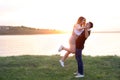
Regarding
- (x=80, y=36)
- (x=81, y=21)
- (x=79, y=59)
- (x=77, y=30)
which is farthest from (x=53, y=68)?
(x=81, y=21)

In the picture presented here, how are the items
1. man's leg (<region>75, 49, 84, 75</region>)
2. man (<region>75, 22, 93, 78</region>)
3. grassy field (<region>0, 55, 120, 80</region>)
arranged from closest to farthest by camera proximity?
man (<region>75, 22, 93, 78</region>), man's leg (<region>75, 49, 84, 75</region>), grassy field (<region>0, 55, 120, 80</region>)

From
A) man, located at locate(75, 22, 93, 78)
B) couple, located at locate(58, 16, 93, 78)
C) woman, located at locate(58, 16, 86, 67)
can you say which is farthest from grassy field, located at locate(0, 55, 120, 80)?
woman, located at locate(58, 16, 86, 67)

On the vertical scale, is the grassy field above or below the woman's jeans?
below

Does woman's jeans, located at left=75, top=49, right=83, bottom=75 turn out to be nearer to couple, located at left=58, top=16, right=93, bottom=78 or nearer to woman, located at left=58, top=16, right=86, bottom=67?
couple, located at left=58, top=16, right=93, bottom=78

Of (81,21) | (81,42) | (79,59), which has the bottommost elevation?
(79,59)

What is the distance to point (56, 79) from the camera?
13883 mm

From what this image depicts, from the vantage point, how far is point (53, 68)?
15.3 metres

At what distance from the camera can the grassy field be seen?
14.2 metres

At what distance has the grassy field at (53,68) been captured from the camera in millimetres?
14227

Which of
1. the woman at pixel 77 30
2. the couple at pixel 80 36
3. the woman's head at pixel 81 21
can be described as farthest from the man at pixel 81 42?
the woman's head at pixel 81 21

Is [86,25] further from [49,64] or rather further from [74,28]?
[49,64]

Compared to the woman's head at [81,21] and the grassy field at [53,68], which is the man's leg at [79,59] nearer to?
the grassy field at [53,68]

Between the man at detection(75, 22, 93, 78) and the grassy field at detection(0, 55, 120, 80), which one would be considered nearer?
the man at detection(75, 22, 93, 78)

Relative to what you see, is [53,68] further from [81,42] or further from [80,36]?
[80,36]
